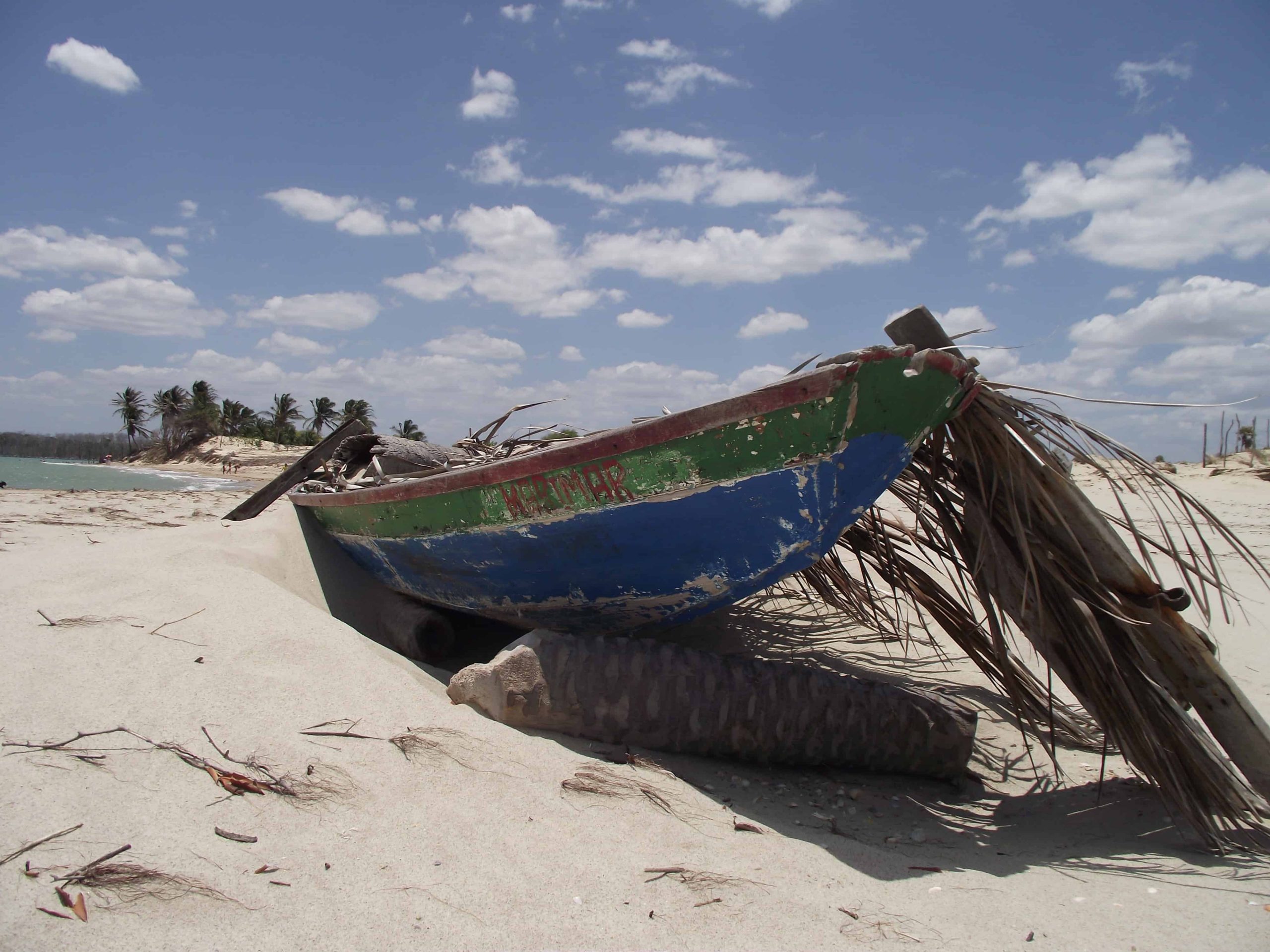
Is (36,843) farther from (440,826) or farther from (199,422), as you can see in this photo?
(199,422)

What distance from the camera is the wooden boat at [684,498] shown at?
2.78 metres

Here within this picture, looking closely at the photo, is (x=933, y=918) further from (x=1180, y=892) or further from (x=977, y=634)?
(x=977, y=634)

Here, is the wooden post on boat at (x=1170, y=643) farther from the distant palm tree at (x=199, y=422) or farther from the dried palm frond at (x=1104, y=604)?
the distant palm tree at (x=199, y=422)

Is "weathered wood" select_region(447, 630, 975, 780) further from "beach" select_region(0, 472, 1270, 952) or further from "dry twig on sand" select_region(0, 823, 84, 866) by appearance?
"dry twig on sand" select_region(0, 823, 84, 866)

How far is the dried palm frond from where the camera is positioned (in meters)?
2.68

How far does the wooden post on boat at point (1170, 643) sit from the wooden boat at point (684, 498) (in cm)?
52

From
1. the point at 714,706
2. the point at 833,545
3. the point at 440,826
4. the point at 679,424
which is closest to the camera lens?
the point at 440,826

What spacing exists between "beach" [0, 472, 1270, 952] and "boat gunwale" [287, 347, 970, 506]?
0.98 m

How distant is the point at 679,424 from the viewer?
299cm

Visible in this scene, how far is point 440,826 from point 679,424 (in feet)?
5.68

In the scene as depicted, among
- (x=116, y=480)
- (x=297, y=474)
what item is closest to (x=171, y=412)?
(x=116, y=480)

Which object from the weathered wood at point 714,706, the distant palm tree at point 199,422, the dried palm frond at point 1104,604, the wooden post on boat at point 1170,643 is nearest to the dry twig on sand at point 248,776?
the weathered wood at point 714,706

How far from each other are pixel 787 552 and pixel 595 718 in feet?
3.64

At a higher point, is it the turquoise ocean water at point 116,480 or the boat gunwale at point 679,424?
the boat gunwale at point 679,424
